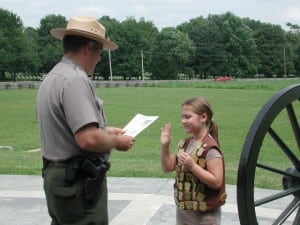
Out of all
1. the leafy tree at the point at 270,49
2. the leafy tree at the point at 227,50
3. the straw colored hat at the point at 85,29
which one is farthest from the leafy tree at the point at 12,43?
the straw colored hat at the point at 85,29

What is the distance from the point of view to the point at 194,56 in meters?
114

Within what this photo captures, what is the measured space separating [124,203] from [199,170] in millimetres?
2676

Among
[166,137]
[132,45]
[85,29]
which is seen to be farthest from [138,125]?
[132,45]

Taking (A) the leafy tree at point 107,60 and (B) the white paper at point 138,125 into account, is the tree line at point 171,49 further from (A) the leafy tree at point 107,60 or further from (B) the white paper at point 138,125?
(B) the white paper at point 138,125

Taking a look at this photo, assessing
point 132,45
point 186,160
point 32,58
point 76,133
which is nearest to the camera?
point 76,133

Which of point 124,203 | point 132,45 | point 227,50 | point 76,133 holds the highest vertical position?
point 132,45

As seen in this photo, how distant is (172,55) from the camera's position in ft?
358

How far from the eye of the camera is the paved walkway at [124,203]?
17.8 feet

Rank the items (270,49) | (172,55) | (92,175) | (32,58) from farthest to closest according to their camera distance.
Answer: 1. (270,49)
2. (172,55)
3. (32,58)
4. (92,175)

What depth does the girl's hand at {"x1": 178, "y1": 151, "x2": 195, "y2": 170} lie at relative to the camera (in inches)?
137

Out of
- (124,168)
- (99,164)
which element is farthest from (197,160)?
(124,168)

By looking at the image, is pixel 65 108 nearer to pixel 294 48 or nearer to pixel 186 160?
pixel 186 160

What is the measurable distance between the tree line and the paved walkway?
84914 millimetres

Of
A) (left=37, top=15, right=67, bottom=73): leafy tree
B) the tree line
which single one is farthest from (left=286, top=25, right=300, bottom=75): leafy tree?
(left=37, top=15, right=67, bottom=73): leafy tree
